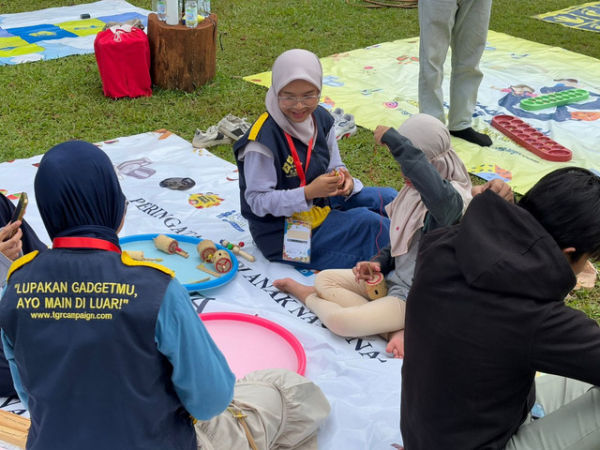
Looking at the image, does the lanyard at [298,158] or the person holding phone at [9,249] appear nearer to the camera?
the person holding phone at [9,249]

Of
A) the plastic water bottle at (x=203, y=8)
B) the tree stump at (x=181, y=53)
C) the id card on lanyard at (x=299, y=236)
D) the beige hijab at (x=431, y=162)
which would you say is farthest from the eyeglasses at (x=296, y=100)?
the plastic water bottle at (x=203, y=8)

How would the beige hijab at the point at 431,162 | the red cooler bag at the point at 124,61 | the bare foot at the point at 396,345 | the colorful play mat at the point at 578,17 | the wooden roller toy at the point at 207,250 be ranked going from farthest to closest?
1. the colorful play mat at the point at 578,17
2. the red cooler bag at the point at 124,61
3. the wooden roller toy at the point at 207,250
4. the bare foot at the point at 396,345
5. the beige hijab at the point at 431,162

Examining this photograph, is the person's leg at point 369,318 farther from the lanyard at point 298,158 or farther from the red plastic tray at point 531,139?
the red plastic tray at point 531,139

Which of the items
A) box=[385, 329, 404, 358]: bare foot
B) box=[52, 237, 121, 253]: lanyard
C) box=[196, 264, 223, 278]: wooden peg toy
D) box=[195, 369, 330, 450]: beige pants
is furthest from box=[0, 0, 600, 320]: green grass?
box=[52, 237, 121, 253]: lanyard

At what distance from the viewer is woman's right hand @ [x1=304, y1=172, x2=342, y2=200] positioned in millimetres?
3100

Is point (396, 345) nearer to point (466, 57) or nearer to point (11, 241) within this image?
point (11, 241)

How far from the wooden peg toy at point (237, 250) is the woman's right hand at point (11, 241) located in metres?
1.26

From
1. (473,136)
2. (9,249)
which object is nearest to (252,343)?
(9,249)

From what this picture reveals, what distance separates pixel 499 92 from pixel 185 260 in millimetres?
3676

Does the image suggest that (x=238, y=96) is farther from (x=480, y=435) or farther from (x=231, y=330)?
(x=480, y=435)

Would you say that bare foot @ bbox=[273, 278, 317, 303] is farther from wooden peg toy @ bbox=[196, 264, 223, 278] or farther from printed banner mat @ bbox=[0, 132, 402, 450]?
wooden peg toy @ bbox=[196, 264, 223, 278]

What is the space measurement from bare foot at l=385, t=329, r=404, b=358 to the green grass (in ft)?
3.35

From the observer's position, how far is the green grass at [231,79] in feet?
15.7

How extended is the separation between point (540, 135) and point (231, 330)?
3.15 m
